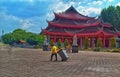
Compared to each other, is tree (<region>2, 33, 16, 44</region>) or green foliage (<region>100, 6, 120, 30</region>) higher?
green foliage (<region>100, 6, 120, 30</region>)

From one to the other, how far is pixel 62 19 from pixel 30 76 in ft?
211

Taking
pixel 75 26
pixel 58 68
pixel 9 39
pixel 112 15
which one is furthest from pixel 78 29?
pixel 58 68

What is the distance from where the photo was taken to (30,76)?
1163 cm

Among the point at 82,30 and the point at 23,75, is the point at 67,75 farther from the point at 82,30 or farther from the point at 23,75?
the point at 82,30

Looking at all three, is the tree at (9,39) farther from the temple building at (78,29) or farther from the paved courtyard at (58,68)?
the paved courtyard at (58,68)

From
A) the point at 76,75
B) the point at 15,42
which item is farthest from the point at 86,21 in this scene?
the point at 76,75

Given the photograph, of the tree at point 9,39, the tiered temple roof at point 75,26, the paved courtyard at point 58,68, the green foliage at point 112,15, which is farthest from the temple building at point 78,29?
the paved courtyard at point 58,68

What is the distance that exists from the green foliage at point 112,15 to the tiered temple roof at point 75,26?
47.2 ft

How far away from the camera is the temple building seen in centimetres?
6879

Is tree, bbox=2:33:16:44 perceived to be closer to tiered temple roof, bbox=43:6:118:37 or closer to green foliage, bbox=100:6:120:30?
tiered temple roof, bbox=43:6:118:37

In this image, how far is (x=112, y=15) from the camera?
90.2 meters

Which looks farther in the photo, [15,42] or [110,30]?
[15,42]

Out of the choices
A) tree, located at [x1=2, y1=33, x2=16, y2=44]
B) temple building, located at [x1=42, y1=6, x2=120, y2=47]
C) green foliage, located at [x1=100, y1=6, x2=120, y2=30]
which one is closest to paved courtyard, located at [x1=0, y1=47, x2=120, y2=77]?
temple building, located at [x1=42, y1=6, x2=120, y2=47]

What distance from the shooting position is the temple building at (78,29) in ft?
226
